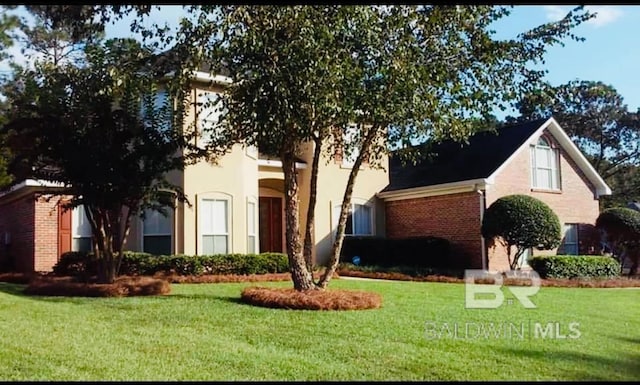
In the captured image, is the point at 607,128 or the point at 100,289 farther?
the point at 607,128

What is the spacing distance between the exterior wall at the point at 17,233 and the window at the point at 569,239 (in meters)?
18.3

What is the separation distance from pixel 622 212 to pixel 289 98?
16.6 metres

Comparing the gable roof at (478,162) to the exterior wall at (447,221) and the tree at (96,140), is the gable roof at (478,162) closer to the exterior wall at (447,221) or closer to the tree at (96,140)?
the exterior wall at (447,221)

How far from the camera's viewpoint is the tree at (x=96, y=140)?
12.9 m

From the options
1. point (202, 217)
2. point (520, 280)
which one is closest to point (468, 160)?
point (520, 280)

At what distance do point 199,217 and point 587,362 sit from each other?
13.0 meters

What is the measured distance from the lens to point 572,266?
19.7 m

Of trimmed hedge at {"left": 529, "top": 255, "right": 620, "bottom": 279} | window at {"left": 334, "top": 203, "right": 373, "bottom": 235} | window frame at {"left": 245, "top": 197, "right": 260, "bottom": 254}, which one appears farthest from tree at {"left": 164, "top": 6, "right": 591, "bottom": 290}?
window at {"left": 334, "top": 203, "right": 373, "bottom": 235}

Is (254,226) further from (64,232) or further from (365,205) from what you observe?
(64,232)

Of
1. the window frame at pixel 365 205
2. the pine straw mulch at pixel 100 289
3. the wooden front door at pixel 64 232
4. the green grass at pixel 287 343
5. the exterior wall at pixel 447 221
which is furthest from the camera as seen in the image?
the window frame at pixel 365 205

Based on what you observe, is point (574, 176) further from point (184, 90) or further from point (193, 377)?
point (193, 377)

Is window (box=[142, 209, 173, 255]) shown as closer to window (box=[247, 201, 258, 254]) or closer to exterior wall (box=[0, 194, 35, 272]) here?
window (box=[247, 201, 258, 254])

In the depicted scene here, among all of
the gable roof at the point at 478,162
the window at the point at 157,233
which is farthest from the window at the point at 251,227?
the gable roof at the point at 478,162

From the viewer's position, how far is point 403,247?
2180 cm
